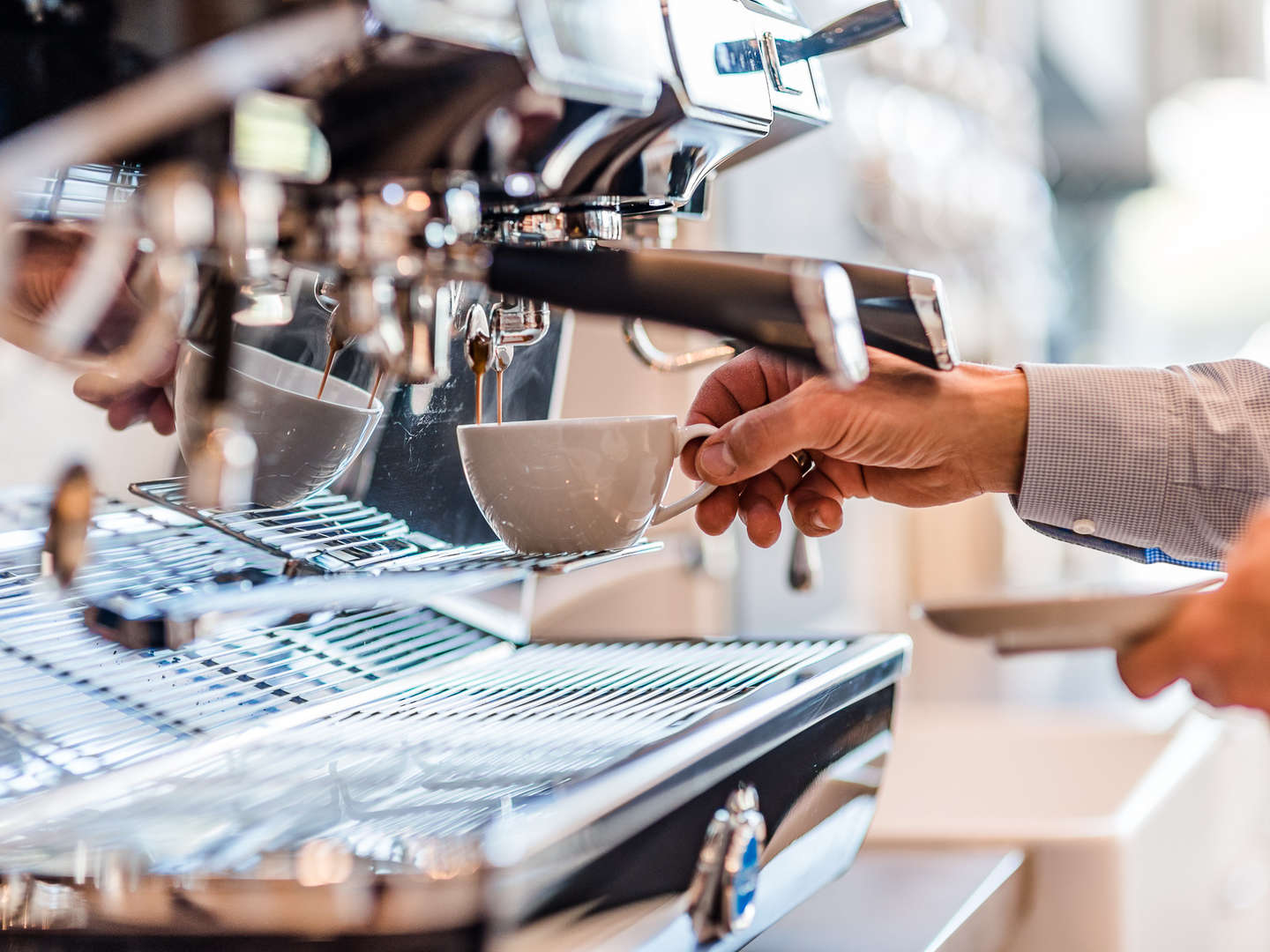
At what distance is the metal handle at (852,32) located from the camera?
52cm

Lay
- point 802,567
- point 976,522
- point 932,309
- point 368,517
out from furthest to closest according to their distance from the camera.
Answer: point 976,522 < point 802,567 < point 368,517 < point 932,309

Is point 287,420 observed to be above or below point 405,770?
above

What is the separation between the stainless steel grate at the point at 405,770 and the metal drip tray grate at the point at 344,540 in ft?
0.19

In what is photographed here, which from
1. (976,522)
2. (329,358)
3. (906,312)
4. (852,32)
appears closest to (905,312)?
(906,312)

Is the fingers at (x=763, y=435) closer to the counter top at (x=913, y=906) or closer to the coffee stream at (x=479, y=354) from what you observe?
the coffee stream at (x=479, y=354)

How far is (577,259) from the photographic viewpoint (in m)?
0.46

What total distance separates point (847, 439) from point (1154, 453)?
0.21 meters

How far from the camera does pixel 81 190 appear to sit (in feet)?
1.29

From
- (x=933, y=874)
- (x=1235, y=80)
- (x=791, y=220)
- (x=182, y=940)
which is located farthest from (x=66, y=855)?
(x=1235, y=80)

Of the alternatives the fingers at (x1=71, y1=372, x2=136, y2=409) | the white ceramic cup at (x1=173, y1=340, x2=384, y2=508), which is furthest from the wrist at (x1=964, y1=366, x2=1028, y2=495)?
the fingers at (x1=71, y1=372, x2=136, y2=409)

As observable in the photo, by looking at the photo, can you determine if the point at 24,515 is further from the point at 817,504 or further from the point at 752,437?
the point at 817,504

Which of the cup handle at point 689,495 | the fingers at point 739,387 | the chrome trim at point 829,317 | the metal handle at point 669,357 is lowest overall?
the cup handle at point 689,495

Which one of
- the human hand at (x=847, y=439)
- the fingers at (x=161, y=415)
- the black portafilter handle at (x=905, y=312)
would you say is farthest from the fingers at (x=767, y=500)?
the fingers at (x=161, y=415)

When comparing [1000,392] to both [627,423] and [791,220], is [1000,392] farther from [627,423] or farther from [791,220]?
[791,220]
